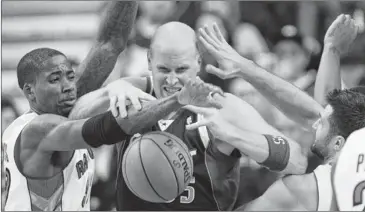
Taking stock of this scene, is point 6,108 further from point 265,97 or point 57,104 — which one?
point 265,97

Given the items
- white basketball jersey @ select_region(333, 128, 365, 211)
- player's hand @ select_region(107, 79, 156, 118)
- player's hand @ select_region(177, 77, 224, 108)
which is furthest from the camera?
player's hand @ select_region(107, 79, 156, 118)

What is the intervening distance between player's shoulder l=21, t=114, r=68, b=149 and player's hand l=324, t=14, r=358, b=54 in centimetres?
168

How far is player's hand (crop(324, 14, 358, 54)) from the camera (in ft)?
14.0

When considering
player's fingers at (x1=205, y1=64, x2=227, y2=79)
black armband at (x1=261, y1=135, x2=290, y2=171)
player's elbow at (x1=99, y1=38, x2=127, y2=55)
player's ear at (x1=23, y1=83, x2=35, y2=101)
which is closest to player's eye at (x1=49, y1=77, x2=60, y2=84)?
player's ear at (x1=23, y1=83, x2=35, y2=101)

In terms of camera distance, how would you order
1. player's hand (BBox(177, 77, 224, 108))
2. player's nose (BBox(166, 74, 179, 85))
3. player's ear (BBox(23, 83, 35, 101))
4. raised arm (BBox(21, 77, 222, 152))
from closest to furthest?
player's hand (BBox(177, 77, 224, 108)) < raised arm (BBox(21, 77, 222, 152)) < player's nose (BBox(166, 74, 179, 85)) < player's ear (BBox(23, 83, 35, 101))

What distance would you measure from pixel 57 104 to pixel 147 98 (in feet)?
1.91

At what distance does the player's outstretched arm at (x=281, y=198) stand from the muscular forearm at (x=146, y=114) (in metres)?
0.81

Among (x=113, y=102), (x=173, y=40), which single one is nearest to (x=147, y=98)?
(x=113, y=102)

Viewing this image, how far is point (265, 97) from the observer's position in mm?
4336

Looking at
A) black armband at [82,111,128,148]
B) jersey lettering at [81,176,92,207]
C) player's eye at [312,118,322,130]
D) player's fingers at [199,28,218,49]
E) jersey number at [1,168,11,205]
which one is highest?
player's fingers at [199,28,218,49]

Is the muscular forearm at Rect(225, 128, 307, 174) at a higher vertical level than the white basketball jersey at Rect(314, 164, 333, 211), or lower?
higher

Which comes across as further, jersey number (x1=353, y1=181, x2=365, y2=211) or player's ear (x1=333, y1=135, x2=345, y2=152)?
player's ear (x1=333, y1=135, x2=345, y2=152)

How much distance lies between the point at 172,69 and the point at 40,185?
3.34 feet

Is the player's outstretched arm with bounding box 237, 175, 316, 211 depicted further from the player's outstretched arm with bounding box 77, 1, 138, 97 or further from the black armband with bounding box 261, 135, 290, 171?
the player's outstretched arm with bounding box 77, 1, 138, 97
